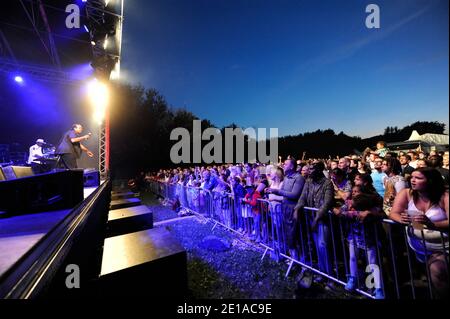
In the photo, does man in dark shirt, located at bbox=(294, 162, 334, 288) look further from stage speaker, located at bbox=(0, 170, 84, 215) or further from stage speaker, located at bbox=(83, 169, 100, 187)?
stage speaker, located at bbox=(83, 169, 100, 187)

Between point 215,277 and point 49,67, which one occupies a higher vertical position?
point 49,67

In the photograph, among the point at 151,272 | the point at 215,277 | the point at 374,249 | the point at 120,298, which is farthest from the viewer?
the point at 215,277

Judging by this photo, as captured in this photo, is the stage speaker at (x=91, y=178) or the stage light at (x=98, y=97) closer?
the stage speaker at (x=91, y=178)

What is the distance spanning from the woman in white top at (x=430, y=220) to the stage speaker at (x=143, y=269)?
2.70 metres

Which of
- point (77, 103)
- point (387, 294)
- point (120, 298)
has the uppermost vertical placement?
point (77, 103)

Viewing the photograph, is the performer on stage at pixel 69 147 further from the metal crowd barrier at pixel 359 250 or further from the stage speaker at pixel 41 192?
the metal crowd barrier at pixel 359 250

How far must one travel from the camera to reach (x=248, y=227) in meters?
5.27

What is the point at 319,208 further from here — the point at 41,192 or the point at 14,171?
the point at 14,171

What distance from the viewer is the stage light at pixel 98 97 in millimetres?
9580

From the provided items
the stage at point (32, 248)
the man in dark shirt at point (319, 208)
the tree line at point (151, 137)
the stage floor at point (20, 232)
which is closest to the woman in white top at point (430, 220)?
the man in dark shirt at point (319, 208)

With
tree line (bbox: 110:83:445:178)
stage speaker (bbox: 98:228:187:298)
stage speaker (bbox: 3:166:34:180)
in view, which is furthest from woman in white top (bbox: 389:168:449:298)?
tree line (bbox: 110:83:445:178)

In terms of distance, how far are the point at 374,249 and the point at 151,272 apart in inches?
113
